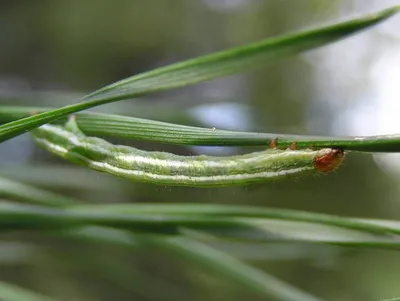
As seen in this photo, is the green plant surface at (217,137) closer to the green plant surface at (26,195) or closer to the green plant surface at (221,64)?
the green plant surface at (221,64)

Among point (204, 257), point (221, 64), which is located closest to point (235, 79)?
point (204, 257)

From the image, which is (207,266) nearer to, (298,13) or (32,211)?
(32,211)

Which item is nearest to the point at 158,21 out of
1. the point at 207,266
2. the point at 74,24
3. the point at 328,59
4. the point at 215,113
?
the point at 74,24

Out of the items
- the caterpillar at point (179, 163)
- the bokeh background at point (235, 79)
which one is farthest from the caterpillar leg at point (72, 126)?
the bokeh background at point (235, 79)

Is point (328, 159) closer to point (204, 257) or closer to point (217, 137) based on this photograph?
point (217, 137)

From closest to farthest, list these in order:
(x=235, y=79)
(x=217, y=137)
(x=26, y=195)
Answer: (x=217, y=137) → (x=26, y=195) → (x=235, y=79)

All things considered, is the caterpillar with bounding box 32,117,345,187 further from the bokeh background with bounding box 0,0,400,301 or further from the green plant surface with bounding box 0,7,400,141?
the bokeh background with bounding box 0,0,400,301

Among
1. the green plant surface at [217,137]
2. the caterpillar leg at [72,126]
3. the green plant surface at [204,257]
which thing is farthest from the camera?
the green plant surface at [204,257]
